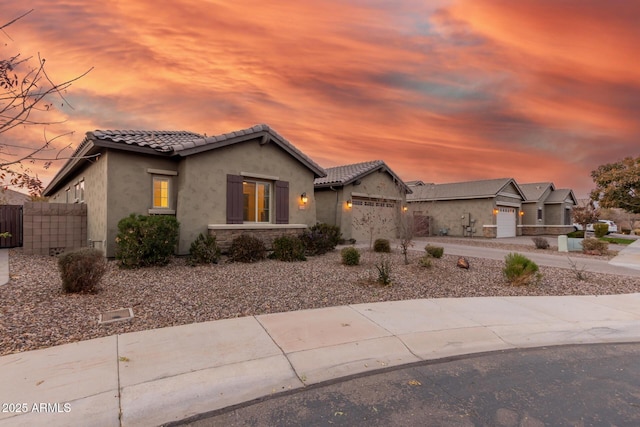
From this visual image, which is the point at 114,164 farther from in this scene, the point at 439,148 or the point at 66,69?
the point at 439,148

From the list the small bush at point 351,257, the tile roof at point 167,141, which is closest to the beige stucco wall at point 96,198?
the tile roof at point 167,141

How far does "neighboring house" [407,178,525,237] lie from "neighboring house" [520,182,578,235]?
5.21 feet

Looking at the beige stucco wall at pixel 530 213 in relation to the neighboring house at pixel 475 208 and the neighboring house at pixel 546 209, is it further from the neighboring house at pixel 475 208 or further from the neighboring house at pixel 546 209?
the neighboring house at pixel 475 208

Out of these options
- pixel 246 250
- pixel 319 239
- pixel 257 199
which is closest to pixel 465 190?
pixel 319 239

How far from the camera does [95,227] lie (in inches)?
424

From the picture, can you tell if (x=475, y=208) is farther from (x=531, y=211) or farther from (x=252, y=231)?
(x=252, y=231)

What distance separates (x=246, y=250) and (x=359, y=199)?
959 centimetres

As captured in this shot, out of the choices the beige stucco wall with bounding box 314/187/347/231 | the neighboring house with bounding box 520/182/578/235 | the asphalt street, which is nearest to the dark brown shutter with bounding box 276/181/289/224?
the beige stucco wall with bounding box 314/187/347/231

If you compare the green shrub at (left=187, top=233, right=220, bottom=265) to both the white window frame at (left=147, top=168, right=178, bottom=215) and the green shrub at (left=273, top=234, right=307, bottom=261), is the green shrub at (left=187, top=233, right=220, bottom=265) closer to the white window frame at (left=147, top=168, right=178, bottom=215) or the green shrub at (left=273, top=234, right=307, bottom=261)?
the white window frame at (left=147, top=168, right=178, bottom=215)

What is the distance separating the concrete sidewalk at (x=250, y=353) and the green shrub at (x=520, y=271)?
1807 millimetres

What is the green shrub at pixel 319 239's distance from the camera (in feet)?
40.6

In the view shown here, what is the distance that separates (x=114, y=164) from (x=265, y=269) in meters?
5.91

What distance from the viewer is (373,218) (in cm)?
1888

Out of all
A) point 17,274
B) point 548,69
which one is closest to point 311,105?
point 548,69
